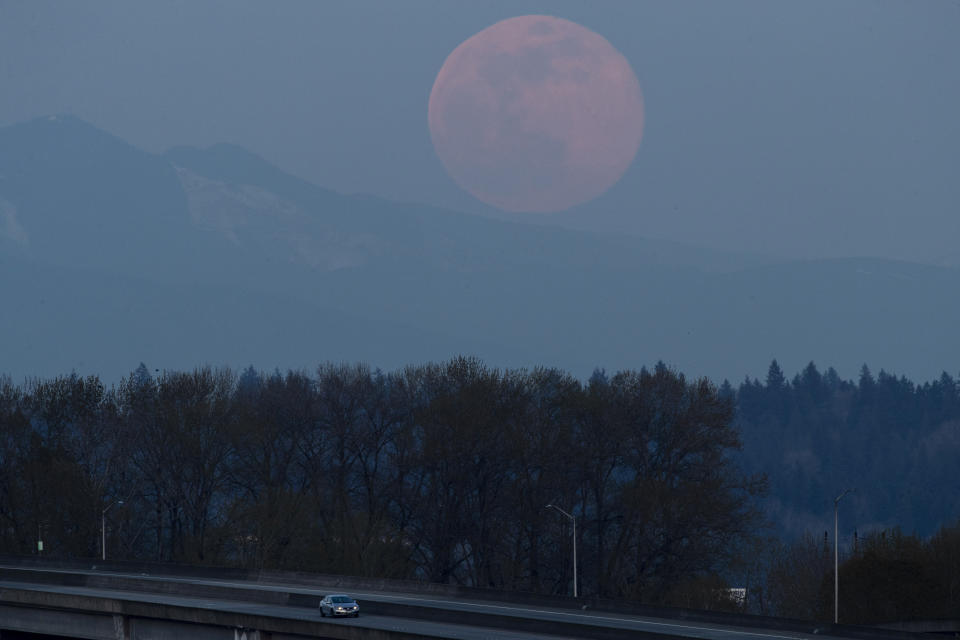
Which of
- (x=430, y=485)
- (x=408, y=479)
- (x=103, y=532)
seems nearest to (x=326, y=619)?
(x=103, y=532)

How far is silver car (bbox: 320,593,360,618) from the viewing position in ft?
173

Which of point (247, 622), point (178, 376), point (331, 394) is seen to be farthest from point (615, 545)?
point (247, 622)

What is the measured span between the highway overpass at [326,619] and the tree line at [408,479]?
96.2 feet

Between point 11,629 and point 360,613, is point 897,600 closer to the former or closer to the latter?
point 360,613

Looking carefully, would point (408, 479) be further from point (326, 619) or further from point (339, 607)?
point (326, 619)

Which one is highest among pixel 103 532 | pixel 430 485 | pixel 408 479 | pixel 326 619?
pixel 408 479

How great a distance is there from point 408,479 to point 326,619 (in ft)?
181

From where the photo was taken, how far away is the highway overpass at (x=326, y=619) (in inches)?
1844

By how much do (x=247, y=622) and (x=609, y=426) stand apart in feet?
192

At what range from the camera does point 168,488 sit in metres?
107

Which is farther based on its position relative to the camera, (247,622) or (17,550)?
(17,550)

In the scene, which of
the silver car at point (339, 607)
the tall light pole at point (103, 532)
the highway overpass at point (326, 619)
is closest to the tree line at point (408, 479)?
the tall light pole at point (103, 532)

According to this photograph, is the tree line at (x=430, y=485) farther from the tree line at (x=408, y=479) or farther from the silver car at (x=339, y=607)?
the silver car at (x=339, y=607)

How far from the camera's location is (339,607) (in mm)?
52844
